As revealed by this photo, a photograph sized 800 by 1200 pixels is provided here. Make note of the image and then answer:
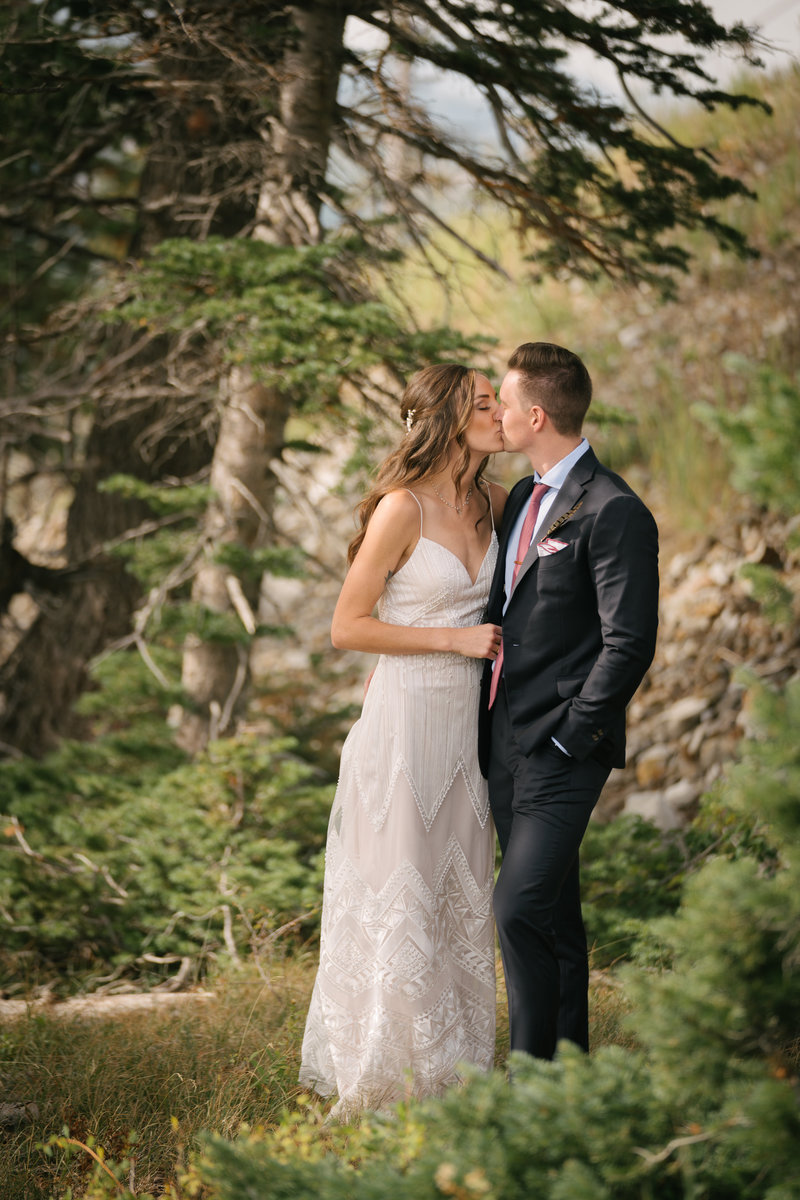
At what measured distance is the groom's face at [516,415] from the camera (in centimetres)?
321

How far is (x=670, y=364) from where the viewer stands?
10203mm

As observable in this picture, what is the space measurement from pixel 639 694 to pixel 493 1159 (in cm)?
650

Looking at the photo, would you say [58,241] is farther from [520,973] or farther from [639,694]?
[520,973]

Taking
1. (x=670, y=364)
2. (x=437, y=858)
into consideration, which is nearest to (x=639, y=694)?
(x=670, y=364)

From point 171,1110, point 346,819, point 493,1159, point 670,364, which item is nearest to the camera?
point 493,1159

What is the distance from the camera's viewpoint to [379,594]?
3.41 meters

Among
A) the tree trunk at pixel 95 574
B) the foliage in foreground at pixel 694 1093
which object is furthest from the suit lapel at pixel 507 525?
the tree trunk at pixel 95 574

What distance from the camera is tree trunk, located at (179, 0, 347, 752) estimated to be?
18.0 feet

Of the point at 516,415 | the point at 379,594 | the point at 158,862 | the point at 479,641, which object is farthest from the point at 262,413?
the point at 479,641

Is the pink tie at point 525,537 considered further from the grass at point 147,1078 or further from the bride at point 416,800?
the grass at point 147,1078

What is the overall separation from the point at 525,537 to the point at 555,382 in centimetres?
53

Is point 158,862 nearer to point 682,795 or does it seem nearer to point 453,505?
point 453,505

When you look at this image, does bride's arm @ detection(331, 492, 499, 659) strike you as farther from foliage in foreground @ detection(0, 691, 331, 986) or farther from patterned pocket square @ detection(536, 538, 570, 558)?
foliage in foreground @ detection(0, 691, 331, 986)

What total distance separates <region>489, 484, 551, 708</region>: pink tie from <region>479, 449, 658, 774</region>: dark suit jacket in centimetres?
9
